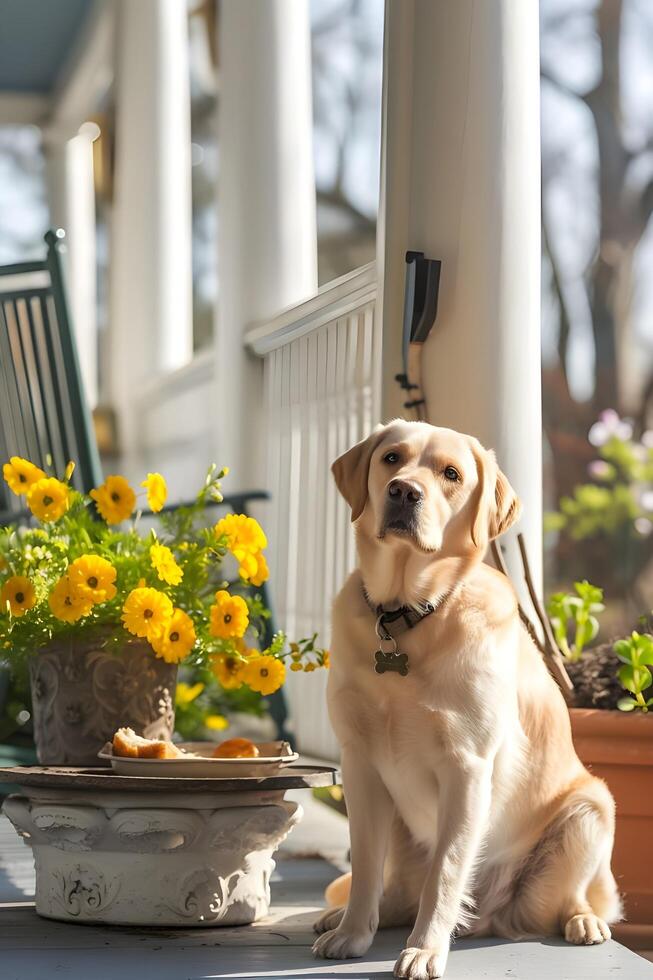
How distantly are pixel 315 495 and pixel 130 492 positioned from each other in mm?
1208

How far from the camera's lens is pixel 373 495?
1.64m

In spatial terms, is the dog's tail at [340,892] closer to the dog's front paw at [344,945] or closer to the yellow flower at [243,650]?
the dog's front paw at [344,945]

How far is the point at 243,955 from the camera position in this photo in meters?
1.60

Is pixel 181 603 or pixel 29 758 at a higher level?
pixel 181 603

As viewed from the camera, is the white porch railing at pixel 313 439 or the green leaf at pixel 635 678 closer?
the green leaf at pixel 635 678

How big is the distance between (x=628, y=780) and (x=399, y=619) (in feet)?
2.30

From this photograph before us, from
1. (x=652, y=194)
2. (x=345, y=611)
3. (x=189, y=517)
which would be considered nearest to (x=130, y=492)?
(x=189, y=517)

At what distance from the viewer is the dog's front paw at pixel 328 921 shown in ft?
5.68

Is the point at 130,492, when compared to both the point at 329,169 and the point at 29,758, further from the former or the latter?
the point at 329,169

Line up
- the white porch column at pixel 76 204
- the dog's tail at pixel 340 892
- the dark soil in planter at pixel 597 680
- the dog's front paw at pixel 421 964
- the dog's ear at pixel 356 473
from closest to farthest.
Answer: the dog's front paw at pixel 421 964 → the dog's ear at pixel 356 473 → the dog's tail at pixel 340 892 → the dark soil in planter at pixel 597 680 → the white porch column at pixel 76 204

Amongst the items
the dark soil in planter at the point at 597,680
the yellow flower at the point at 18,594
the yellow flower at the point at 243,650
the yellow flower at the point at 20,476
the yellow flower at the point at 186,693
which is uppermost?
the yellow flower at the point at 20,476

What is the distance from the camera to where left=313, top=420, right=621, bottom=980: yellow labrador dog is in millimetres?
1547

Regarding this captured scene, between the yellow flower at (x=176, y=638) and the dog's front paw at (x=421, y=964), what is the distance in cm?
60

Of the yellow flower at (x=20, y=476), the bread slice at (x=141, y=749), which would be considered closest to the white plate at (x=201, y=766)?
the bread slice at (x=141, y=749)
